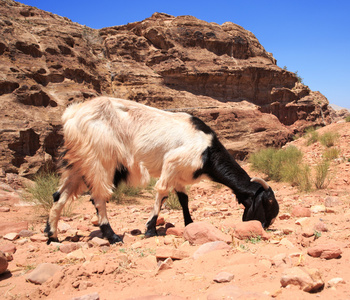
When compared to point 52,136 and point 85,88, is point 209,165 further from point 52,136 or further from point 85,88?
point 85,88

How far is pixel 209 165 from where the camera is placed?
4742 millimetres

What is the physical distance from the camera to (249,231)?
3576mm

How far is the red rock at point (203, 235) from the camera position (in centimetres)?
335

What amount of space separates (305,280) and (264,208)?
8.10 feet

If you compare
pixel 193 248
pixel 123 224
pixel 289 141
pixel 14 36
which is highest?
pixel 14 36

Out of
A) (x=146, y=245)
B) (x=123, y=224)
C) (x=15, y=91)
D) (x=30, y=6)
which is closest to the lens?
(x=146, y=245)

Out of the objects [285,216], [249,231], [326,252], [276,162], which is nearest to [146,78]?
[276,162]

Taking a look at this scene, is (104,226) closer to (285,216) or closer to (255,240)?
(255,240)

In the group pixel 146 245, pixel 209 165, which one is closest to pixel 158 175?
pixel 209 165

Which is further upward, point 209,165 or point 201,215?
point 209,165

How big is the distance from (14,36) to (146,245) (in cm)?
1321

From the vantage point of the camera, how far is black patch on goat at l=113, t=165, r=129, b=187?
4469mm

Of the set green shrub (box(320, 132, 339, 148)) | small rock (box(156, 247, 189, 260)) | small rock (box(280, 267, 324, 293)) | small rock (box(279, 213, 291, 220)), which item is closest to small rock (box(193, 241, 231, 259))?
small rock (box(156, 247, 189, 260))

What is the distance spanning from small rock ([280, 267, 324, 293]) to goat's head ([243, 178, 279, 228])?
2.28 meters
